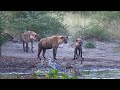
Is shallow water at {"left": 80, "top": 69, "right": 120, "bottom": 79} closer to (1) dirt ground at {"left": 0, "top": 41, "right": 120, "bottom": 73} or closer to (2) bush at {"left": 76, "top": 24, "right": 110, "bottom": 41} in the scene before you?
(1) dirt ground at {"left": 0, "top": 41, "right": 120, "bottom": 73}

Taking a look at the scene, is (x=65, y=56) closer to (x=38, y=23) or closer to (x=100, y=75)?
(x=38, y=23)

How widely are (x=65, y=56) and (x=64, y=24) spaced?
5.63ft

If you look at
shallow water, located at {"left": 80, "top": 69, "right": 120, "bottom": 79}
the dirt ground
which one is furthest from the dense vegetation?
shallow water, located at {"left": 80, "top": 69, "right": 120, "bottom": 79}

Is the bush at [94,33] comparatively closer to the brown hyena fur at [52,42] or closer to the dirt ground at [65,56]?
the dirt ground at [65,56]

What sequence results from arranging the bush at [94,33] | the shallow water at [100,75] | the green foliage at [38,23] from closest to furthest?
the shallow water at [100,75] < the green foliage at [38,23] < the bush at [94,33]

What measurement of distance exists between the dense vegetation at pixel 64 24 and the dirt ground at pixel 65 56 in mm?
391

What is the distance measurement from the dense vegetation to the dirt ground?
39cm

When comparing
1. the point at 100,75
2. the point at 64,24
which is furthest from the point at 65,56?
the point at 100,75

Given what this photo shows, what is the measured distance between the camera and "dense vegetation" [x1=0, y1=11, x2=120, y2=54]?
1126cm

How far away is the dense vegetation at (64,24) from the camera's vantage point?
1126 cm

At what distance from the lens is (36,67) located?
29.7ft

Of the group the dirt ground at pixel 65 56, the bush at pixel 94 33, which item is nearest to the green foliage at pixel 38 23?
the dirt ground at pixel 65 56
